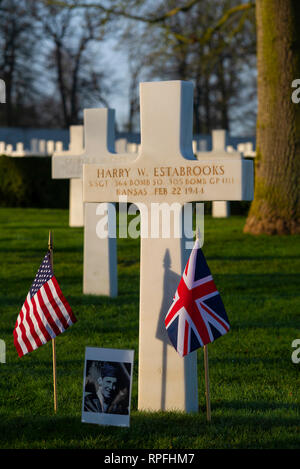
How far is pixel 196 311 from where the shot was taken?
173 inches

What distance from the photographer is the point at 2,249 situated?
12.9m

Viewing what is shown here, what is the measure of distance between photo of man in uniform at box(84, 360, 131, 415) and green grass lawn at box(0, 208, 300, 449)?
0.14 metres

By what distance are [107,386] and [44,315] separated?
28.7 inches

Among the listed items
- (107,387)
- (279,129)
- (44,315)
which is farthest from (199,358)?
(279,129)

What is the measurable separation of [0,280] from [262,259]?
12.9 feet

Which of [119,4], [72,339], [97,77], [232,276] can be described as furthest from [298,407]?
[97,77]

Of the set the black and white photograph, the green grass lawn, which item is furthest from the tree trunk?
the black and white photograph

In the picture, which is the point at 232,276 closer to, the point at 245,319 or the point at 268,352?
the point at 245,319

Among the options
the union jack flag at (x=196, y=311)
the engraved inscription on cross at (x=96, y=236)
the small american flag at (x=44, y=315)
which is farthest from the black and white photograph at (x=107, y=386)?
the engraved inscription on cross at (x=96, y=236)

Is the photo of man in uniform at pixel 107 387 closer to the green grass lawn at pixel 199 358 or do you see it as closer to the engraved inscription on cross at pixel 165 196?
the green grass lawn at pixel 199 358

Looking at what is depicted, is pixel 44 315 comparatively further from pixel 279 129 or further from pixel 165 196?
pixel 279 129

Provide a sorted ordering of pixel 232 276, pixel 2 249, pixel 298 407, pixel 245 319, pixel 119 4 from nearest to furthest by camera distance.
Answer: pixel 298 407 → pixel 245 319 → pixel 232 276 → pixel 2 249 → pixel 119 4

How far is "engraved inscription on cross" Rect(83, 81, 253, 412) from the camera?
4727 millimetres
